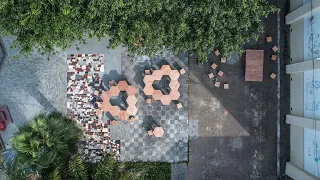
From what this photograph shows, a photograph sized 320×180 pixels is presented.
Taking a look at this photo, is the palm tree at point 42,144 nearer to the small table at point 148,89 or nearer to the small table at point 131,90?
the small table at point 131,90

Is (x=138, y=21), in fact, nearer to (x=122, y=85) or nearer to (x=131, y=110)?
(x=122, y=85)

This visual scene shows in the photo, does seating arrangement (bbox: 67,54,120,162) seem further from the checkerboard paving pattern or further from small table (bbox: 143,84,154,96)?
small table (bbox: 143,84,154,96)

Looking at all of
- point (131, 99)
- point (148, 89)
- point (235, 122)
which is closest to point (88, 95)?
point (131, 99)

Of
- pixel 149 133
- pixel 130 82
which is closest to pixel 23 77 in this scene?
pixel 130 82

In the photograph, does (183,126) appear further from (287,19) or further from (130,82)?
(287,19)

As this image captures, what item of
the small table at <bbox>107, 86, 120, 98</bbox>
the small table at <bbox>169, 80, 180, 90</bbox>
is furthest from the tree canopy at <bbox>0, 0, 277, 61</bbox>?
the small table at <bbox>107, 86, 120, 98</bbox>
